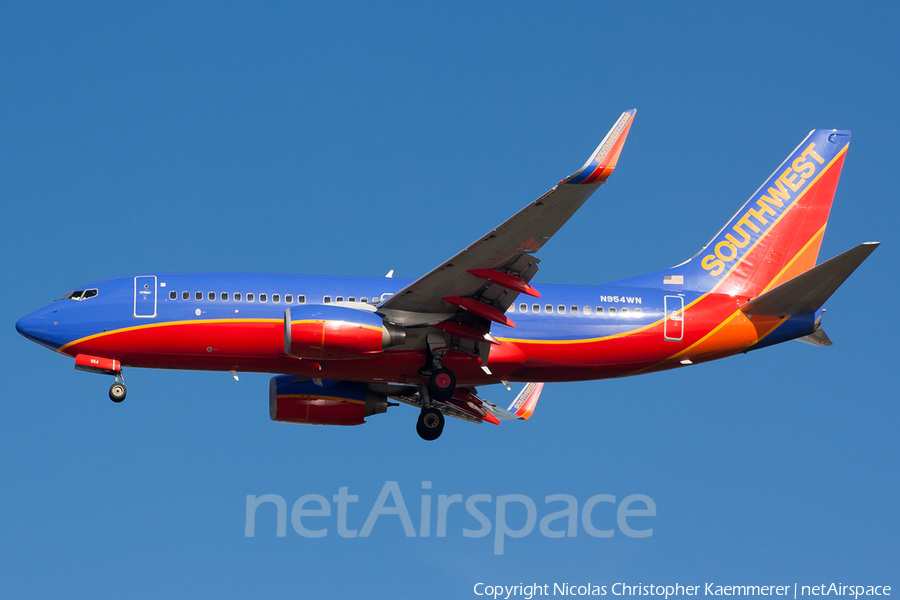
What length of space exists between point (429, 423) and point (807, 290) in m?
12.9

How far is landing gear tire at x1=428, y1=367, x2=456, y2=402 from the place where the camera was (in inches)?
Result: 1340

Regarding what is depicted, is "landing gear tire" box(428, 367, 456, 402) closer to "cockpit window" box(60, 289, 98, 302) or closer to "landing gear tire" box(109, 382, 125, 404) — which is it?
"landing gear tire" box(109, 382, 125, 404)

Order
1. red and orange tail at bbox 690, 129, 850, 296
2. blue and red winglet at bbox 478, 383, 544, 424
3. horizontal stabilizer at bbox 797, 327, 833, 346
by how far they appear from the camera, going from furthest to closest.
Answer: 1. blue and red winglet at bbox 478, 383, 544, 424
2. red and orange tail at bbox 690, 129, 850, 296
3. horizontal stabilizer at bbox 797, 327, 833, 346

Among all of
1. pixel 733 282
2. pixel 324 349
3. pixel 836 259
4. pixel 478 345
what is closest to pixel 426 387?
pixel 478 345

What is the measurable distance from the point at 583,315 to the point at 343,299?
25.0 ft

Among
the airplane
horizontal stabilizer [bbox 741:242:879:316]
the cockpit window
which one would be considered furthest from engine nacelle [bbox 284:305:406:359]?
horizontal stabilizer [bbox 741:242:879:316]

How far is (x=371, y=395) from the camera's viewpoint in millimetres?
38844

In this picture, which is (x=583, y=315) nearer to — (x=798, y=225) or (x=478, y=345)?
(x=478, y=345)

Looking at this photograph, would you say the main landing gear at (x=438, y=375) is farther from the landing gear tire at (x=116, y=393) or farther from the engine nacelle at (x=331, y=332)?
the landing gear tire at (x=116, y=393)

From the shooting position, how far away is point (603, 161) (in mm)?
27000

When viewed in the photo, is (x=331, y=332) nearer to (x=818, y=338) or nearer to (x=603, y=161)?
(x=603, y=161)

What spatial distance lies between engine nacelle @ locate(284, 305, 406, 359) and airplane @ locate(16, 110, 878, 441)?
0.04 metres

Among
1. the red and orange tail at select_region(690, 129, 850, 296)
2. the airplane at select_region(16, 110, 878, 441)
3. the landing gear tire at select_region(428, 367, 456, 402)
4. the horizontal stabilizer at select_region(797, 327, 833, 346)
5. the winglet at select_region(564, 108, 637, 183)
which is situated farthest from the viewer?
the red and orange tail at select_region(690, 129, 850, 296)

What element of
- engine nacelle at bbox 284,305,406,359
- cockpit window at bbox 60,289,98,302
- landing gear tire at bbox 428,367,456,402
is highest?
cockpit window at bbox 60,289,98,302
